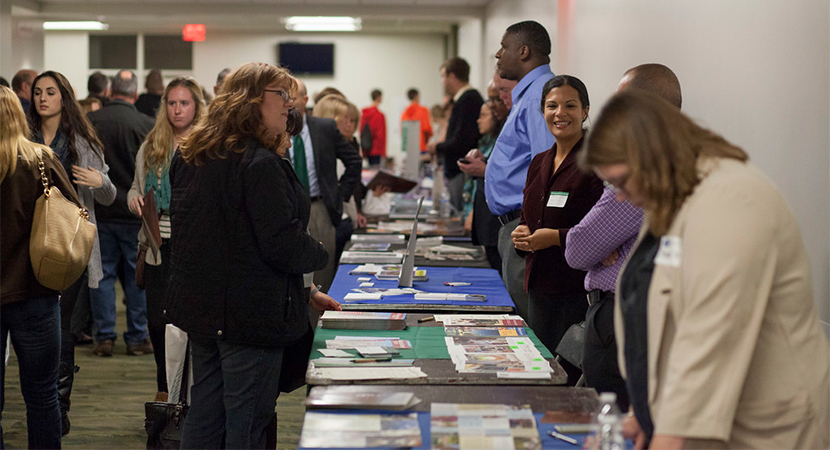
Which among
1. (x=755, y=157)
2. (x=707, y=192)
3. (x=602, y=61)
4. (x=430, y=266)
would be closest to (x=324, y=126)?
(x=430, y=266)

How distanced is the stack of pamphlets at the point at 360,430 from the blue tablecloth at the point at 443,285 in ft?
4.14

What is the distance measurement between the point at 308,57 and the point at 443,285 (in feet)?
41.7

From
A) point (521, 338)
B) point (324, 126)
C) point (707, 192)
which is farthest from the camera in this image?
point (324, 126)

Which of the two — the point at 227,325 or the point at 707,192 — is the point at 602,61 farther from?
the point at 707,192

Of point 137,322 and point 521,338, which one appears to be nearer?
point 521,338

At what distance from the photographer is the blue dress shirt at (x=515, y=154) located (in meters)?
3.54

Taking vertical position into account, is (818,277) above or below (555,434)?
above

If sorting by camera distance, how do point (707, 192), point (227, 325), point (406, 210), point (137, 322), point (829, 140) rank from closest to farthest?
point (707, 192), point (829, 140), point (227, 325), point (137, 322), point (406, 210)

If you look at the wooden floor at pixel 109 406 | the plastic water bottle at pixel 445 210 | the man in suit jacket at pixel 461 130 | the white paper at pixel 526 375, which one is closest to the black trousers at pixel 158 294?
the wooden floor at pixel 109 406

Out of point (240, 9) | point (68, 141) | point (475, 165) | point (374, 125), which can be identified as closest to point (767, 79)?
point (475, 165)

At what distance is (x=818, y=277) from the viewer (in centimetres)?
213

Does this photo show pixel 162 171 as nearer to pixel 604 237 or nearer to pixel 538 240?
pixel 538 240

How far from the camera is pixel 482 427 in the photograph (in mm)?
1715

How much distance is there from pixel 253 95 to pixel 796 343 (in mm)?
1528
